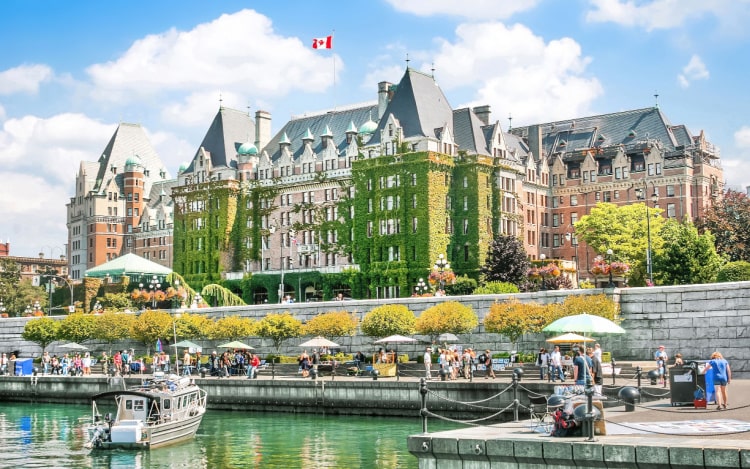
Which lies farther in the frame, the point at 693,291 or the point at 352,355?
the point at 352,355

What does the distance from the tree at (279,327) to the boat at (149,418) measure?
21054mm

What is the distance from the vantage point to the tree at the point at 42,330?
82500mm

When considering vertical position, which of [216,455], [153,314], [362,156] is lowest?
[216,455]

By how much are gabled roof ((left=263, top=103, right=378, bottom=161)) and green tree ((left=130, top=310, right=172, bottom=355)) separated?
1548 inches

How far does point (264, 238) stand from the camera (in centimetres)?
11444

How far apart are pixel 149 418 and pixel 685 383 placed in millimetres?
23231

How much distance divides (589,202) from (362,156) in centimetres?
2894

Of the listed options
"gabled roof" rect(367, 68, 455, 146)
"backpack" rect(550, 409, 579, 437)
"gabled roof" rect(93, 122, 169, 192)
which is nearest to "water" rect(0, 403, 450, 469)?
"backpack" rect(550, 409, 579, 437)

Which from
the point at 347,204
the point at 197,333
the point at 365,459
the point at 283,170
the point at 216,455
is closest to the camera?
the point at 365,459

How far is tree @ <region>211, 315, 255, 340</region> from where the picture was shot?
7112 cm

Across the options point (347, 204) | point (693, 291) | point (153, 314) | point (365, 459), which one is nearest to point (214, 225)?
point (347, 204)

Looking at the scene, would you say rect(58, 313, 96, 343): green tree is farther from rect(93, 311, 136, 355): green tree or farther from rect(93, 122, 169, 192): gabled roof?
rect(93, 122, 169, 192): gabled roof

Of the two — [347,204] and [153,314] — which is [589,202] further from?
[153,314]

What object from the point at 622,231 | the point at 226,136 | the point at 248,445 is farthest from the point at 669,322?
the point at 226,136
